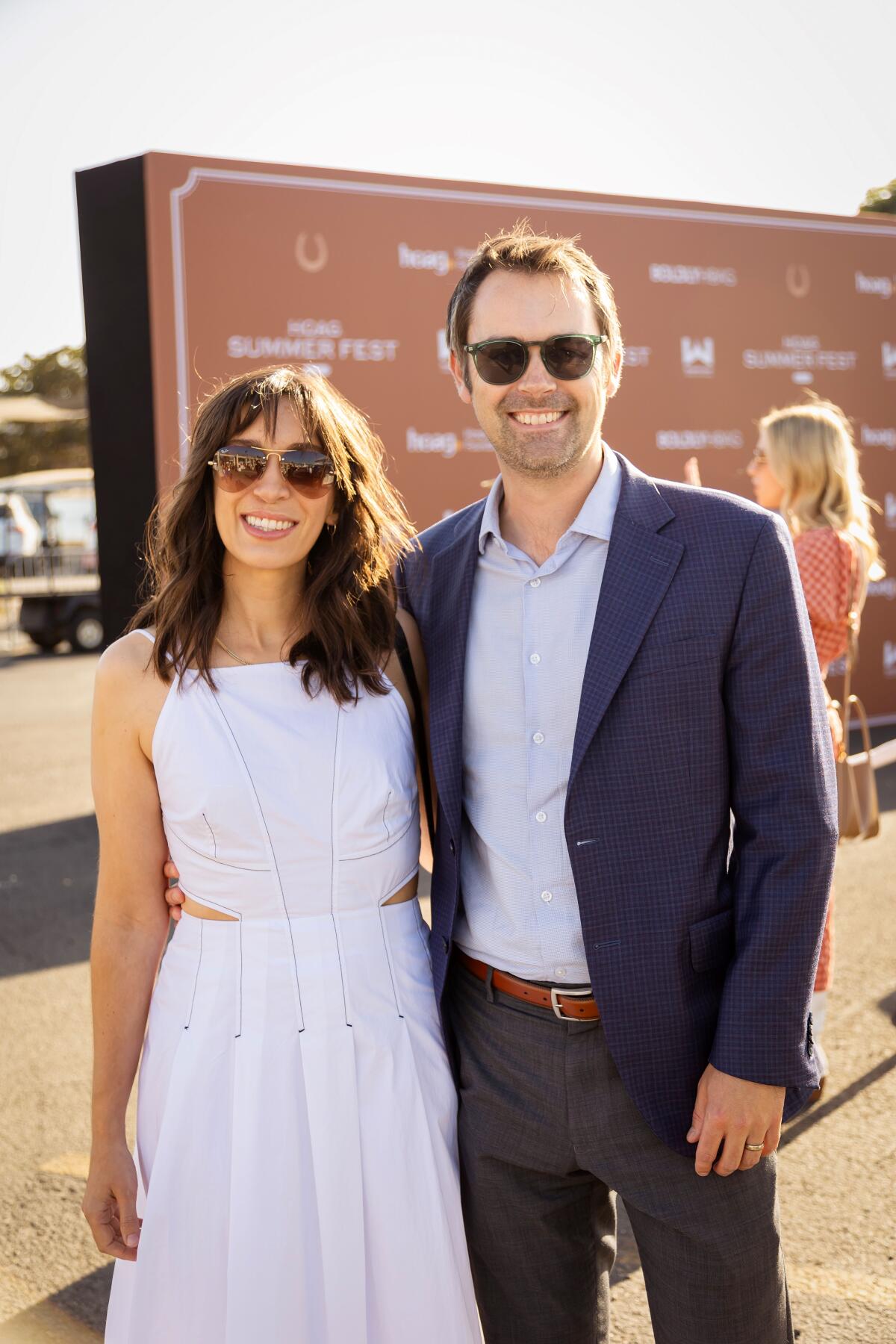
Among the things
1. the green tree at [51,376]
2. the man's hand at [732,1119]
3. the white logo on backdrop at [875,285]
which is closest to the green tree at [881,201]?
the white logo on backdrop at [875,285]

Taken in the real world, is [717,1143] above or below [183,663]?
below

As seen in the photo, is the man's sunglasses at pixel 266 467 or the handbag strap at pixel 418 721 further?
the handbag strap at pixel 418 721

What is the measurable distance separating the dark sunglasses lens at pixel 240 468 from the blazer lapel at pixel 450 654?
39 cm

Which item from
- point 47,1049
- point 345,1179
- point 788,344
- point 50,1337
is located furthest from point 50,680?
point 345,1179

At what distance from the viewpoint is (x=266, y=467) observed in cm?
202

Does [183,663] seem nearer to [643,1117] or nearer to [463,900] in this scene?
[463,900]

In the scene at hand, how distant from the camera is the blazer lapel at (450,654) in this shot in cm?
195

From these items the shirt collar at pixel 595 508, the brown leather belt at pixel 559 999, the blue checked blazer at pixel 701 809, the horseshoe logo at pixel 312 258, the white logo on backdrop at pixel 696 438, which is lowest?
the brown leather belt at pixel 559 999

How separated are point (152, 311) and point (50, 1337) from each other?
537cm

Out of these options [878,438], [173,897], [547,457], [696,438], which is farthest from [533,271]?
[878,438]

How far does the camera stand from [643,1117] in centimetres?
183

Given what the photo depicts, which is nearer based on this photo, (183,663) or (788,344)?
(183,663)

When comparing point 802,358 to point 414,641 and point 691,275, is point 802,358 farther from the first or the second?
point 414,641

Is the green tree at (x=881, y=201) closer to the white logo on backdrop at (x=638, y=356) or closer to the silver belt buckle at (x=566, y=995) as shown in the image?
the white logo on backdrop at (x=638, y=356)
